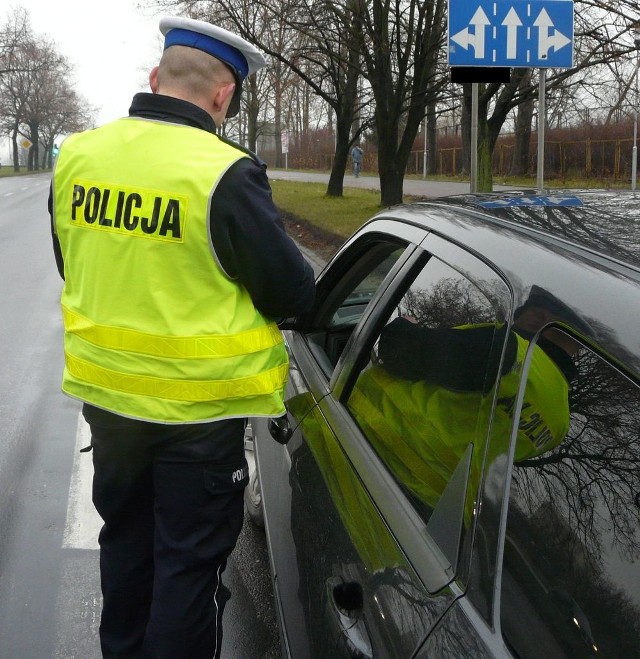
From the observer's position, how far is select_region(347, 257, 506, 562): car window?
1697 millimetres

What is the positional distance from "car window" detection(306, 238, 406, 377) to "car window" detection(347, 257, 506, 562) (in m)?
0.57

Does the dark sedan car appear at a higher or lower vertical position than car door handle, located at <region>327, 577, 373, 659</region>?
higher

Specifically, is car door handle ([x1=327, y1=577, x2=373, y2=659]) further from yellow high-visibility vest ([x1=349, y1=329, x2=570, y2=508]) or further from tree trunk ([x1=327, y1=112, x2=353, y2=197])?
tree trunk ([x1=327, y1=112, x2=353, y2=197])

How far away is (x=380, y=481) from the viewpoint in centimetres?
202

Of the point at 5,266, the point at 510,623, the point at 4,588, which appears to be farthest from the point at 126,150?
the point at 5,266

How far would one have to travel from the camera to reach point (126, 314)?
225cm

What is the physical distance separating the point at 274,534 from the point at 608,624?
5.24ft

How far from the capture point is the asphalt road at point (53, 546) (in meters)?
3.35

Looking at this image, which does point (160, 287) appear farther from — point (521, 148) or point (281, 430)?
point (521, 148)

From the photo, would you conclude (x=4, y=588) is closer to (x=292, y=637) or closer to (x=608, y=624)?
(x=292, y=637)

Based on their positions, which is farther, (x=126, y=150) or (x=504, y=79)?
(x=504, y=79)

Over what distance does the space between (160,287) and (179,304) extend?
0.06 m

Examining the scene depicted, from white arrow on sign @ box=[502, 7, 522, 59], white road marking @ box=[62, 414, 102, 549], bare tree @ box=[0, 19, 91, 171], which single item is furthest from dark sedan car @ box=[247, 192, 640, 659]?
bare tree @ box=[0, 19, 91, 171]

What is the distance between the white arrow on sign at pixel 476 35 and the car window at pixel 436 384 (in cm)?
607
